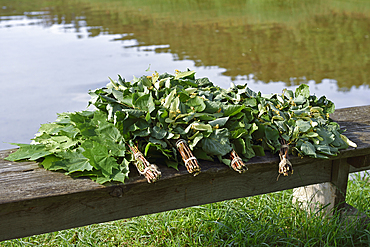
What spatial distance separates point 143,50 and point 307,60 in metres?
3.27

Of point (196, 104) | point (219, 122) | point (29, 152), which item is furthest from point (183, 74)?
point (29, 152)

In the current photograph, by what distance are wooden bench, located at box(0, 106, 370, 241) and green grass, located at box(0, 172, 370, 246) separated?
0.44m

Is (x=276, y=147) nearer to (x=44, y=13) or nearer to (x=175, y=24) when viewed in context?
(x=175, y=24)

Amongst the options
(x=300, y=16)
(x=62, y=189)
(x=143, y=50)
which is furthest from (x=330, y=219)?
(x=300, y=16)

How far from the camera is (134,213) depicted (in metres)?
1.59

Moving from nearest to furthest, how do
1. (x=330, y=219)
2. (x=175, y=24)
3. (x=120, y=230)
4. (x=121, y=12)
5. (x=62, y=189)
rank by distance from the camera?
(x=62, y=189) → (x=330, y=219) → (x=120, y=230) → (x=175, y=24) → (x=121, y=12)

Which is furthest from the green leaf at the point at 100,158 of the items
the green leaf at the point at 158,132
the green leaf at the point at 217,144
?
the green leaf at the point at 217,144

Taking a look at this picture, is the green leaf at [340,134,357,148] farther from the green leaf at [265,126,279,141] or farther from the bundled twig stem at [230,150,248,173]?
the bundled twig stem at [230,150,248,173]

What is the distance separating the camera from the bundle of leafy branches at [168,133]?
5.00 ft

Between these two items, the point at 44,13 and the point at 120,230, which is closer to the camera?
the point at 120,230

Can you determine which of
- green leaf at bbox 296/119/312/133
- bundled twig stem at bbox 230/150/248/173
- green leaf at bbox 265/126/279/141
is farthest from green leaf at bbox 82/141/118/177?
green leaf at bbox 296/119/312/133

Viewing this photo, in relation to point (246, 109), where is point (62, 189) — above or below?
below

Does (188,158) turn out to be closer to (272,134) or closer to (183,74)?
(272,134)

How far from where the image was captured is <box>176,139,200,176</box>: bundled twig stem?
4.87 feet
